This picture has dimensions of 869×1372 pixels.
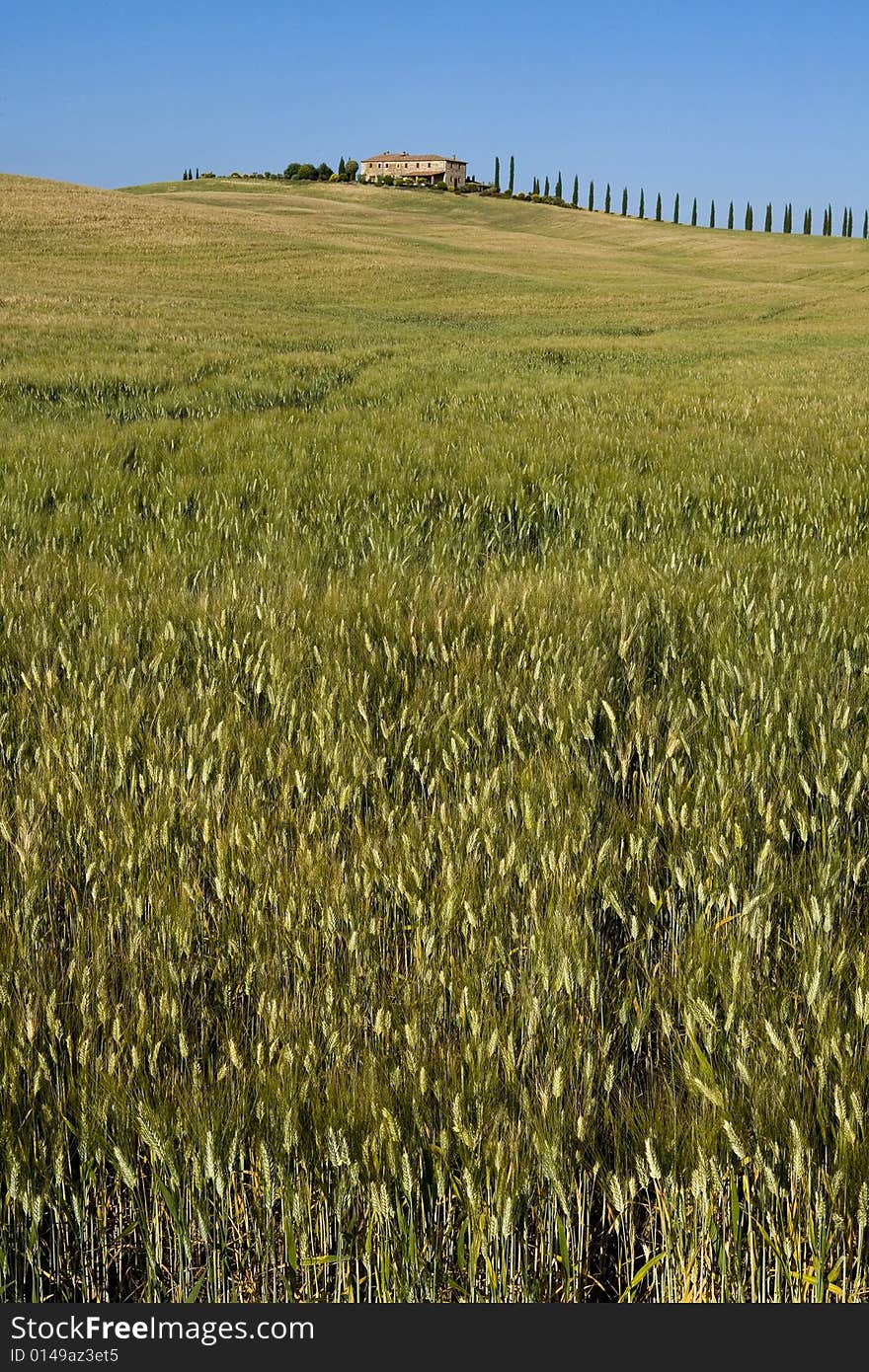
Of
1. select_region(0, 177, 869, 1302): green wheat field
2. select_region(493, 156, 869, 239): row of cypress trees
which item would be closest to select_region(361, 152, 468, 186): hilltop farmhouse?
select_region(493, 156, 869, 239): row of cypress trees

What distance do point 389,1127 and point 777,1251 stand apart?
2.03 feet

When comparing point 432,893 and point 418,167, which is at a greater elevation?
point 418,167

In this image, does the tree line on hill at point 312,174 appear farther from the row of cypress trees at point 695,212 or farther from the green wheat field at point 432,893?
the green wheat field at point 432,893

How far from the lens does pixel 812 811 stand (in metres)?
2.71

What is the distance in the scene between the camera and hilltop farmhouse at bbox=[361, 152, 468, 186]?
165500 mm

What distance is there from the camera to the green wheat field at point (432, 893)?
5.01 feet

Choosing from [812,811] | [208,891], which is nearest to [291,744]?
[208,891]

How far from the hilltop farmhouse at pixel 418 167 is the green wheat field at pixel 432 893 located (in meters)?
178

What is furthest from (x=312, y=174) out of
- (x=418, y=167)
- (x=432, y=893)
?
(x=432, y=893)

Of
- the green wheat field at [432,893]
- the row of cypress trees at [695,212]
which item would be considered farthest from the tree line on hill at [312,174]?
the green wheat field at [432,893]

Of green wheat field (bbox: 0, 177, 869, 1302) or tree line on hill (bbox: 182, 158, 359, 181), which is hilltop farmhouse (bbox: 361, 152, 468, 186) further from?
green wheat field (bbox: 0, 177, 869, 1302)

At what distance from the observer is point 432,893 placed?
2.23 m

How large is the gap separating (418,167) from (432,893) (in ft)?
617

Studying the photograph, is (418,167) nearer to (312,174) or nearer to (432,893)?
(312,174)
